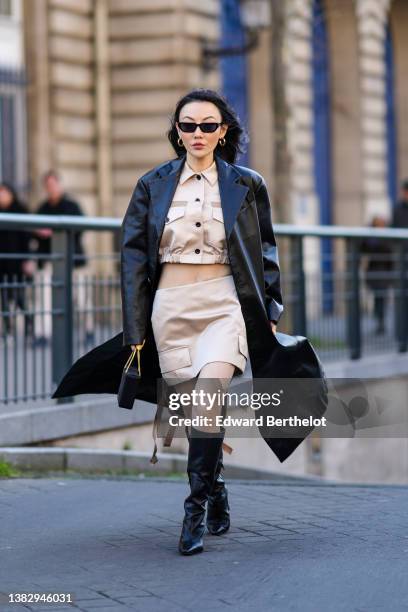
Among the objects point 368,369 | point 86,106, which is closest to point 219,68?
point 86,106

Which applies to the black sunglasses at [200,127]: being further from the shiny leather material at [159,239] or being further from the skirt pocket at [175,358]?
the skirt pocket at [175,358]

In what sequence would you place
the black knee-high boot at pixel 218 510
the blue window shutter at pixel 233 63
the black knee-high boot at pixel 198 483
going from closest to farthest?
the black knee-high boot at pixel 198 483 → the black knee-high boot at pixel 218 510 → the blue window shutter at pixel 233 63

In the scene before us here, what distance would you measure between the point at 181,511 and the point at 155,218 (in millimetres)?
1556

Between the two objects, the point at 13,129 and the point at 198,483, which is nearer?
the point at 198,483

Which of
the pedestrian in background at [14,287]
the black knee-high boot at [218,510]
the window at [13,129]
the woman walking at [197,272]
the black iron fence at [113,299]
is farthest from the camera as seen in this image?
the window at [13,129]

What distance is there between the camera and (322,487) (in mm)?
7691

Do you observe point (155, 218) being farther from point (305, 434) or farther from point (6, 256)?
point (6, 256)

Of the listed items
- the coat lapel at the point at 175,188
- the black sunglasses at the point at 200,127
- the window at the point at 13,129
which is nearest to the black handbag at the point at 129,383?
the coat lapel at the point at 175,188

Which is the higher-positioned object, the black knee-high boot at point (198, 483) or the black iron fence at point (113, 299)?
the black iron fence at point (113, 299)

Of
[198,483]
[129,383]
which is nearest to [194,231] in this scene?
[129,383]

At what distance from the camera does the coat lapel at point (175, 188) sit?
5.93 metres

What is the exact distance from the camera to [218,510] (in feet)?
20.4

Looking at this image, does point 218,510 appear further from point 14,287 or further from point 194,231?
point 14,287

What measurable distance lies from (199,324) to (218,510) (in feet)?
2.73
